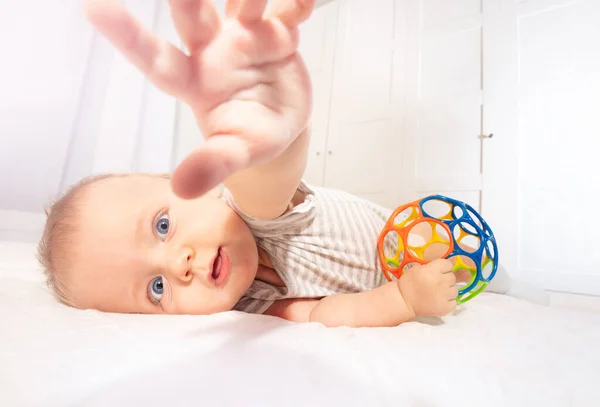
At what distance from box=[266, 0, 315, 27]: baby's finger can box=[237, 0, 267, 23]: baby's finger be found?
0.07 feet

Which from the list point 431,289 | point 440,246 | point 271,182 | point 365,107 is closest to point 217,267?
point 271,182

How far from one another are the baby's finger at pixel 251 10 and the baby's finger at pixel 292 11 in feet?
0.07

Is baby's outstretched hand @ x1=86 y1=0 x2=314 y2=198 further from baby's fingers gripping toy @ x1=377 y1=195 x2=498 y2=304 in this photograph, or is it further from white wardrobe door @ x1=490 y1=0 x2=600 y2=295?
white wardrobe door @ x1=490 y1=0 x2=600 y2=295

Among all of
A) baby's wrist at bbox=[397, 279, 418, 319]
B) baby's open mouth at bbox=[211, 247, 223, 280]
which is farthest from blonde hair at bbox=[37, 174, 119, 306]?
baby's wrist at bbox=[397, 279, 418, 319]

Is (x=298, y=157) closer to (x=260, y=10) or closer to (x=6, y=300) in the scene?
(x=260, y=10)

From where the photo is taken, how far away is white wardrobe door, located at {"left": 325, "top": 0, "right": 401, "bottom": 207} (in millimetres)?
2549

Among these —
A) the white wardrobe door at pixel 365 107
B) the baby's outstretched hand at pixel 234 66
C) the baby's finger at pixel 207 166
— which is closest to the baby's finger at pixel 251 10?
the baby's outstretched hand at pixel 234 66

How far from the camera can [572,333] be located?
2.10 feet

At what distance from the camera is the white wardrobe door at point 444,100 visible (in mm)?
2188

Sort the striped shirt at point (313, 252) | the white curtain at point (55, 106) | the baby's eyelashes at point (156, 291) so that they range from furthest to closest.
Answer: the white curtain at point (55, 106) < the striped shirt at point (313, 252) < the baby's eyelashes at point (156, 291)

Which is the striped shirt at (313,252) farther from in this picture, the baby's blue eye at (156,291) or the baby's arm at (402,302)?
the baby's blue eye at (156,291)

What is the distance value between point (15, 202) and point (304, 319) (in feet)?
5.34

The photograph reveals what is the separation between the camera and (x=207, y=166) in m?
0.34

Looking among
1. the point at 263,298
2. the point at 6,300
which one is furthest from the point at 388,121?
the point at 6,300
